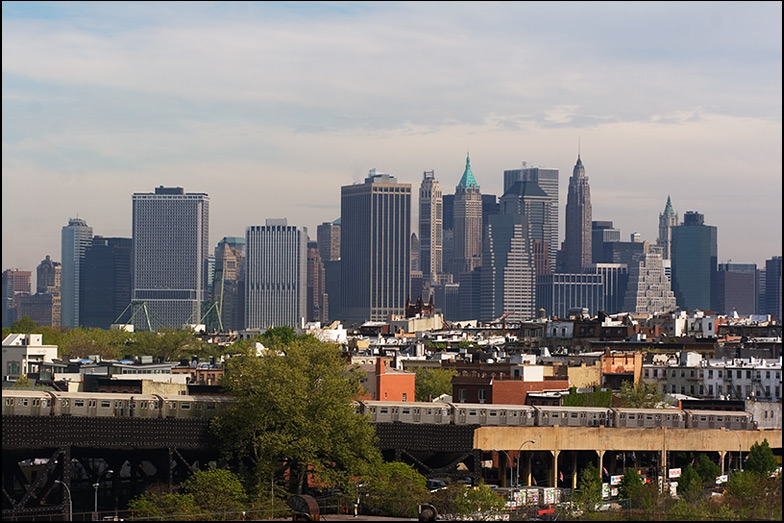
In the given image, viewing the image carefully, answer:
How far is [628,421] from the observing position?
315 feet

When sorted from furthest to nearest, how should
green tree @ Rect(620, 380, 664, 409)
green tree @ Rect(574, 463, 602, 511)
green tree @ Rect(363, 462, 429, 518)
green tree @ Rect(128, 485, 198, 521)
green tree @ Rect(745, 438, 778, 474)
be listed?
green tree @ Rect(620, 380, 664, 409) < green tree @ Rect(745, 438, 778, 474) < green tree @ Rect(363, 462, 429, 518) < green tree @ Rect(574, 463, 602, 511) < green tree @ Rect(128, 485, 198, 521)

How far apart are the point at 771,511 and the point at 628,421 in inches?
1431

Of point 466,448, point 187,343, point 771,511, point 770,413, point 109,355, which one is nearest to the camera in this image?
point 771,511

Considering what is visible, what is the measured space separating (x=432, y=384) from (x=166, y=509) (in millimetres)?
61031

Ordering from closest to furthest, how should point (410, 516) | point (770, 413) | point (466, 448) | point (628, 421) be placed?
point (410, 516) < point (466, 448) < point (628, 421) < point (770, 413)

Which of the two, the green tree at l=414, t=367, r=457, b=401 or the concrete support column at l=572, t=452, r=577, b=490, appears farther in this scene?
the green tree at l=414, t=367, r=457, b=401

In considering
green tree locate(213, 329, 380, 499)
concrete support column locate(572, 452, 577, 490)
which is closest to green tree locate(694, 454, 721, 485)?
concrete support column locate(572, 452, 577, 490)

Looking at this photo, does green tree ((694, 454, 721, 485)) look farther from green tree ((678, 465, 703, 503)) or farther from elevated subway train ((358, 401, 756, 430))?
elevated subway train ((358, 401, 756, 430))

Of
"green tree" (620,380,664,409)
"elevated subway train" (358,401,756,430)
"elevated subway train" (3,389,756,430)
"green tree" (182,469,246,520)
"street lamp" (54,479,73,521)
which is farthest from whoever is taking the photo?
"green tree" (620,380,664,409)

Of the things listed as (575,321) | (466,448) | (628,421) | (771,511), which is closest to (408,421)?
(466,448)

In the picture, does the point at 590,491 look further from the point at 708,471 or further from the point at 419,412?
the point at 419,412

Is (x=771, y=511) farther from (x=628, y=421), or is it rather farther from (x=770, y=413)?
(x=770, y=413)

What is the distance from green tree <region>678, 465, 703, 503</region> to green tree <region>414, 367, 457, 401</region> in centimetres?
4604

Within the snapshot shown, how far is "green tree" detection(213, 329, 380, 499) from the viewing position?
2980 inches
